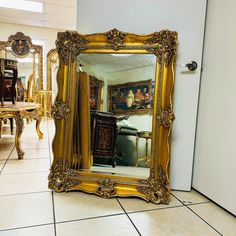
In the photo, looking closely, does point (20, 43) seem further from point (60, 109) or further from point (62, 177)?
point (62, 177)

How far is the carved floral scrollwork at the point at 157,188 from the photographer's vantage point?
137cm

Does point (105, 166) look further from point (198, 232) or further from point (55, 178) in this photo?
point (198, 232)

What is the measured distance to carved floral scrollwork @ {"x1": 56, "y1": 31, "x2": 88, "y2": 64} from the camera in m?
1.43

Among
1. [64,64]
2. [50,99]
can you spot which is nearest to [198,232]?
[64,64]

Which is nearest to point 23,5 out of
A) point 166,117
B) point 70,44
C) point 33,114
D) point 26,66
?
point 26,66

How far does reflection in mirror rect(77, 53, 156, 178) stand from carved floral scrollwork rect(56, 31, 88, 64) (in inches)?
2.0

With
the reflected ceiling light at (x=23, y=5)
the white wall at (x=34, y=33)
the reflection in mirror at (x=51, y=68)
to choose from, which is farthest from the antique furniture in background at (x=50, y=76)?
the reflected ceiling light at (x=23, y=5)

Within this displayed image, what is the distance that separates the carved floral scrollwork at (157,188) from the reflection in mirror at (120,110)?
0.20 feet

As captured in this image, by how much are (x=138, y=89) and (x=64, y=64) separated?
0.57m

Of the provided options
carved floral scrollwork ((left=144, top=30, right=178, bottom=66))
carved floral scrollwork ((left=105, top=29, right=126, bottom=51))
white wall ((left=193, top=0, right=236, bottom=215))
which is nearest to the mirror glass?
carved floral scrollwork ((left=105, top=29, right=126, bottom=51))

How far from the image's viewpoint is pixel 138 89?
1441mm

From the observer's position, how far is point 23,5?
13.9ft

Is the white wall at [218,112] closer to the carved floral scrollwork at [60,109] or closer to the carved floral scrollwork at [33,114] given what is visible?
the carved floral scrollwork at [60,109]

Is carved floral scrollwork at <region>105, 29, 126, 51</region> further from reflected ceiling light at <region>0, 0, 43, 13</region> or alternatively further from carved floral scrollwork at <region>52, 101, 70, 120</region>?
reflected ceiling light at <region>0, 0, 43, 13</region>
